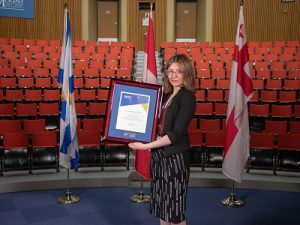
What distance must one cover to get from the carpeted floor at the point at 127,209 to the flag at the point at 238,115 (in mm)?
454

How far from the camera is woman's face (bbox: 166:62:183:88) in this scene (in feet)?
6.84

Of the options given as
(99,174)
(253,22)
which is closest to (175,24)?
(253,22)

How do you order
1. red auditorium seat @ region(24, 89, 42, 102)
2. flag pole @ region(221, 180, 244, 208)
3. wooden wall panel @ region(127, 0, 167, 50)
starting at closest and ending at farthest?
flag pole @ region(221, 180, 244, 208), red auditorium seat @ region(24, 89, 42, 102), wooden wall panel @ region(127, 0, 167, 50)

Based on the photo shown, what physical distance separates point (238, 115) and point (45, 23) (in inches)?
409

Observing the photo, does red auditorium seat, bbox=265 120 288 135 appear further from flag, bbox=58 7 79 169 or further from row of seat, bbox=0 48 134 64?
row of seat, bbox=0 48 134 64

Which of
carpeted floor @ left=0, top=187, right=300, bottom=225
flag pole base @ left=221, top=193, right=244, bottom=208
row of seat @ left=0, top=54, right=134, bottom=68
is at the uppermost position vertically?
row of seat @ left=0, top=54, right=134, bottom=68

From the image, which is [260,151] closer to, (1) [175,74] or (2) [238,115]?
(2) [238,115]

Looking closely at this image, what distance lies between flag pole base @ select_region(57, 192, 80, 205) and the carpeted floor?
59 mm

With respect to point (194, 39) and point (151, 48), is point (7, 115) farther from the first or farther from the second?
point (194, 39)

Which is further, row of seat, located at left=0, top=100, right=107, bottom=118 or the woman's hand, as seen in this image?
row of seat, located at left=0, top=100, right=107, bottom=118

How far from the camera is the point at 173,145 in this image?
213cm

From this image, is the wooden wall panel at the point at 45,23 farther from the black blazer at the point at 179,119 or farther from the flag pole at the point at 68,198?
the black blazer at the point at 179,119

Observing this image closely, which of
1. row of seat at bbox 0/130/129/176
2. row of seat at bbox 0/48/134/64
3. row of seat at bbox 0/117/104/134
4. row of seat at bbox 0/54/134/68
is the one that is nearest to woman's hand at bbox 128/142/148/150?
row of seat at bbox 0/130/129/176

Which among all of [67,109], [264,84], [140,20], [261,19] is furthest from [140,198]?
[261,19]
